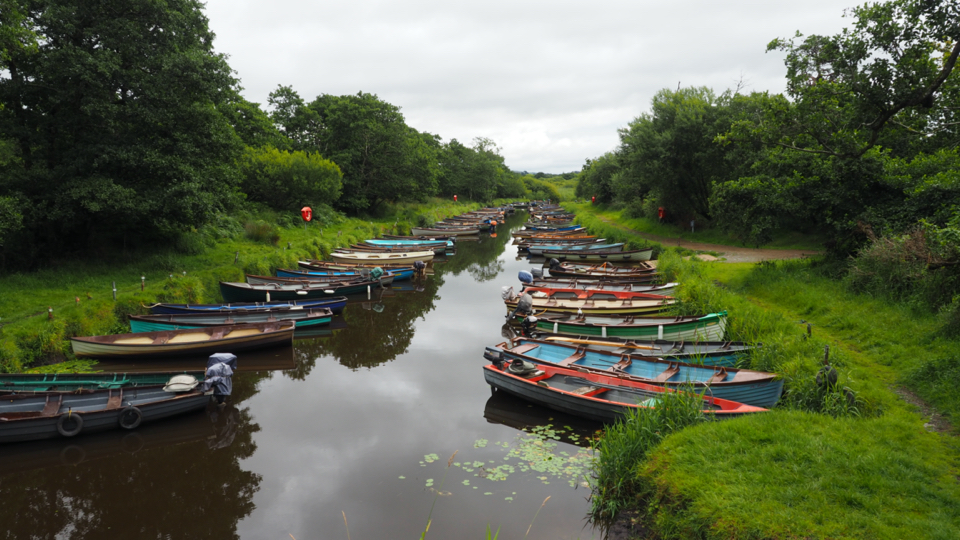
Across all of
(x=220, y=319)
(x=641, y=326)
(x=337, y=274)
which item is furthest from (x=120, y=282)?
(x=641, y=326)

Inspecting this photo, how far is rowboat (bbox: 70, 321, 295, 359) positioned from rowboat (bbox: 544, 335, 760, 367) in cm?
840

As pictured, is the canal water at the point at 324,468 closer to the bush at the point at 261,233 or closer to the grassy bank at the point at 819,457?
the grassy bank at the point at 819,457

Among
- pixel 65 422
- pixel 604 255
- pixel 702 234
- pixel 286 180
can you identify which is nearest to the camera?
pixel 65 422

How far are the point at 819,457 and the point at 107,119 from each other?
825 inches

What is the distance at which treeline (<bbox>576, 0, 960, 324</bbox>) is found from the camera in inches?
335

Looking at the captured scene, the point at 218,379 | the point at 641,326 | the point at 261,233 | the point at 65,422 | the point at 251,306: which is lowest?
the point at 65,422

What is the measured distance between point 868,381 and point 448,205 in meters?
59.5

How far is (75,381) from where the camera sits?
10.4 m

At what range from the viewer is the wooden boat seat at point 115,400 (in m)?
9.80

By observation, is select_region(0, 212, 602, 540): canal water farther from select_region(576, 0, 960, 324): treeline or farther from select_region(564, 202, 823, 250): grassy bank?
select_region(564, 202, 823, 250): grassy bank

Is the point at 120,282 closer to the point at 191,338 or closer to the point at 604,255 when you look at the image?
the point at 191,338

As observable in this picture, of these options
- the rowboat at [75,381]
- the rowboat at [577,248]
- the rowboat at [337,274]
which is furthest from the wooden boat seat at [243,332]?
the rowboat at [577,248]

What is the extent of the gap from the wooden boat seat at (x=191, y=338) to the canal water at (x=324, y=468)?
169 centimetres

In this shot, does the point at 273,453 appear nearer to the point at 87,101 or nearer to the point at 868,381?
the point at 868,381
